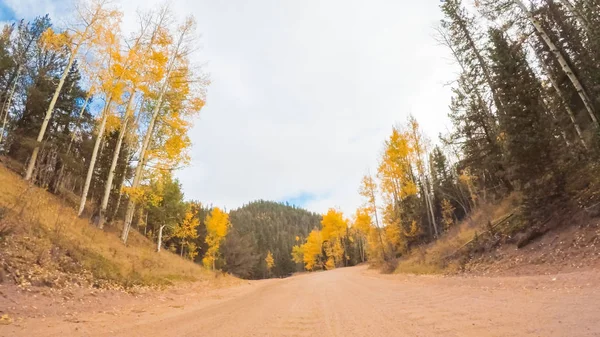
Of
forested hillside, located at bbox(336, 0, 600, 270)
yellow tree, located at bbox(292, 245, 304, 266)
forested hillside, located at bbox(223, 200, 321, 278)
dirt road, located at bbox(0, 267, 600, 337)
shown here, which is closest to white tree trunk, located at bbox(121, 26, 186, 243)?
dirt road, located at bbox(0, 267, 600, 337)

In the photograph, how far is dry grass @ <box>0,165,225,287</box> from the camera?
754 cm

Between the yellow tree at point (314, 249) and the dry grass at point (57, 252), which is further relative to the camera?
the yellow tree at point (314, 249)

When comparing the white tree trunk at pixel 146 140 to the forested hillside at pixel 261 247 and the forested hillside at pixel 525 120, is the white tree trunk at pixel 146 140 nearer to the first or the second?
the forested hillside at pixel 525 120

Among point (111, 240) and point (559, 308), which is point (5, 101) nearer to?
point (111, 240)

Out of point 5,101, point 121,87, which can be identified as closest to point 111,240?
point 121,87

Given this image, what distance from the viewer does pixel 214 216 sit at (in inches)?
1574

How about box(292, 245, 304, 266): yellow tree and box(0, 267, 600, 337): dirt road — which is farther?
box(292, 245, 304, 266): yellow tree

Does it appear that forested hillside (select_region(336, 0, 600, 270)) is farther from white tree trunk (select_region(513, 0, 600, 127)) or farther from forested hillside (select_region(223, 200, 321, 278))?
forested hillside (select_region(223, 200, 321, 278))

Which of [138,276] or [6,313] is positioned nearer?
[6,313]

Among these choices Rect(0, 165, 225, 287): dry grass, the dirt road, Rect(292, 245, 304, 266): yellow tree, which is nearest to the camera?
the dirt road

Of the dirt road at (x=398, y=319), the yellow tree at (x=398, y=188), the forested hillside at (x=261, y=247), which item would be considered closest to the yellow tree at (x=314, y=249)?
the forested hillside at (x=261, y=247)

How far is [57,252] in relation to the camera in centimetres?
909

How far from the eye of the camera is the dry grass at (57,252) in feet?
24.8

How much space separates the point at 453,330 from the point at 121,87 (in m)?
16.3
